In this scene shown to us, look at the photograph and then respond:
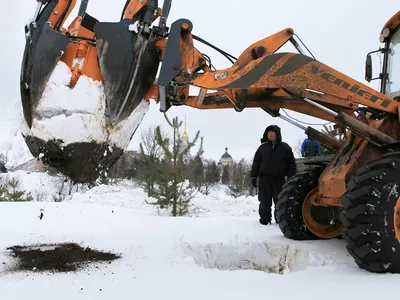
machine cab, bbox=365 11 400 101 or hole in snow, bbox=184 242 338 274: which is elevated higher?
machine cab, bbox=365 11 400 101

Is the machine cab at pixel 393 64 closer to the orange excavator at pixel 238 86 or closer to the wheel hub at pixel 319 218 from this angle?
the orange excavator at pixel 238 86

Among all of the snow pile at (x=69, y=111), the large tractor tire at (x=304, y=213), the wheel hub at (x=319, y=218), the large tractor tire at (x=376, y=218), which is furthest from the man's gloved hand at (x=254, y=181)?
the snow pile at (x=69, y=111)

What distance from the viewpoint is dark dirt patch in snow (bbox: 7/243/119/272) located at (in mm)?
3502

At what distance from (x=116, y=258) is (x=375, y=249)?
2381mm

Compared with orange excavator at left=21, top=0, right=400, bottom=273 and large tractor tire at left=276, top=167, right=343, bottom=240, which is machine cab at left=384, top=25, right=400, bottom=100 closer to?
orange excavator at left=21, top=0, right=400, bottom=273

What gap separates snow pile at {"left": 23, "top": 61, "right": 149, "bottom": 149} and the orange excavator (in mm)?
69

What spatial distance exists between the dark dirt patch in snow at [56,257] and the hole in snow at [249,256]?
101 centimetres

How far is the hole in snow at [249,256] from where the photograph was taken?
4305mm

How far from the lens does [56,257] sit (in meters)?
3.93

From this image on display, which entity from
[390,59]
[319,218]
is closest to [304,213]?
[319,218]

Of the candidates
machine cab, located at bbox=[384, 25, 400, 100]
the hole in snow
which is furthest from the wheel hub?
machine cab, located at bbox=[384, 25, 400, 100]

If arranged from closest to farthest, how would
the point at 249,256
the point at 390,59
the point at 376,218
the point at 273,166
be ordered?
1. the point at 376,218
2. the point at 249,256
3. the point at 390,59
4. the point at 273,166

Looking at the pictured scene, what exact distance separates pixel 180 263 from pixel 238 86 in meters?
1.69

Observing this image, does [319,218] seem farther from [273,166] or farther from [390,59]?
[390,59]
